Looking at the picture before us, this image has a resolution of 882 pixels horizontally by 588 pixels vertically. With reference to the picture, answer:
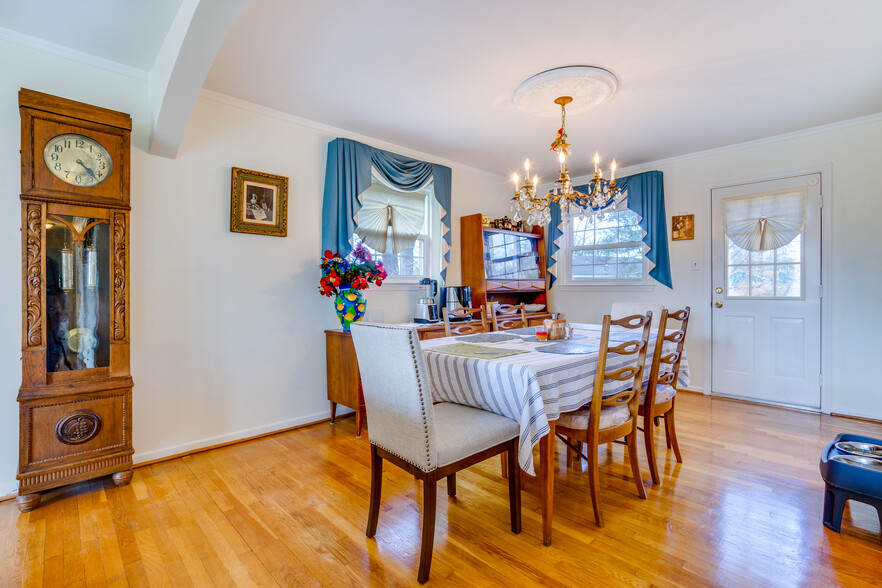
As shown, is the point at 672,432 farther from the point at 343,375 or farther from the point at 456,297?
the point at 343,375

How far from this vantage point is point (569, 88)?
2.62 meters

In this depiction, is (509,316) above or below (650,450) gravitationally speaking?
above

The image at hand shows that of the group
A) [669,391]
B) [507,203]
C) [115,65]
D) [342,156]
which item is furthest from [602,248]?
[115,65]

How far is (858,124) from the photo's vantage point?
3330 mm

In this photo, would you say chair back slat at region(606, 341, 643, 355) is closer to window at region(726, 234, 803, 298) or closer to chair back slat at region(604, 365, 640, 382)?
chair back slat at region(604, 365, 640, 382)

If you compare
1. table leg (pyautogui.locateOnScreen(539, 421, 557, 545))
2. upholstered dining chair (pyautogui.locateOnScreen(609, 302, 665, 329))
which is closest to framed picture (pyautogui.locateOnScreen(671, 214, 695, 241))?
upholstered dining chair (pyautogui.locateOnScreen(609, 302, 665, 329))

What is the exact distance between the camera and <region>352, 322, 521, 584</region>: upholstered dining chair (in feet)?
4.96

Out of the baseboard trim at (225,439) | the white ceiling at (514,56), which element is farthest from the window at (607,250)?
the baseboard trim at (225,439)

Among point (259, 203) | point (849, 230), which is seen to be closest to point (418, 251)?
point (259, 203)

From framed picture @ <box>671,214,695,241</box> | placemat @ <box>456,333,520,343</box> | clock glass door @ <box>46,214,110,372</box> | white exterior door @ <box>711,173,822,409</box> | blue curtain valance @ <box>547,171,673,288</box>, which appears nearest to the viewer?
clock glass door @ <box>46,214,110,372</box>

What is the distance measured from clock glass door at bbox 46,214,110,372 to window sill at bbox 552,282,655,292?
4.39 m

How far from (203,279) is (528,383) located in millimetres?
2318

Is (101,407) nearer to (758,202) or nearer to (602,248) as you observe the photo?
(602,248)

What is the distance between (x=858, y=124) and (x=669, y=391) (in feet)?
9.77
